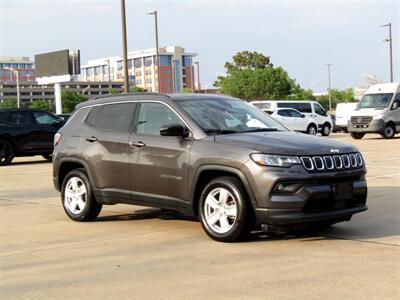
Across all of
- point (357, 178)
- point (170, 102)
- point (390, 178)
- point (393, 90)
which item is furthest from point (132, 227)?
point (393, 90)

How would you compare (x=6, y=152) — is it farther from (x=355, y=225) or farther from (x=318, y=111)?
(x=318, y=111)

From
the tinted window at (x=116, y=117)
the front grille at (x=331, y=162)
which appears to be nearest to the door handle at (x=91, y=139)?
the tinted window at (x=116, y=117)

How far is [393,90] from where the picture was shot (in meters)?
28.7

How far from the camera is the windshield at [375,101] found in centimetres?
2866

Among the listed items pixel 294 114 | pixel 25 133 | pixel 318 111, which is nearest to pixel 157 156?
pixel 25 133

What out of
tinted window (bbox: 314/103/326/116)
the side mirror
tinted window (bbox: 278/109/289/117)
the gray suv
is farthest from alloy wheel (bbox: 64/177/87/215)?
tinted window (bbox: 314/103/326/116)

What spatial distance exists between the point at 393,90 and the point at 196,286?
25503 millimetres

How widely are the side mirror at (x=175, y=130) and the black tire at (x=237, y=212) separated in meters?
0.66

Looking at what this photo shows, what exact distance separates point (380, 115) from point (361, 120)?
0.85 metres

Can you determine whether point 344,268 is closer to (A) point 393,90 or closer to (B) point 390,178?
(B) point 390,178

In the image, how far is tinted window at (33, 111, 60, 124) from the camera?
1967 centimetres

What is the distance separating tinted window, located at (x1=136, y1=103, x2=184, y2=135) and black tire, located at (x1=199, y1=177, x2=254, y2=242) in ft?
3.26

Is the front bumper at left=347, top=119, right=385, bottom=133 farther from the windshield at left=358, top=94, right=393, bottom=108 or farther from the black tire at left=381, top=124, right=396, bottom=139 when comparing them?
the windshield at left=358, top=94, right=393, bottom=108

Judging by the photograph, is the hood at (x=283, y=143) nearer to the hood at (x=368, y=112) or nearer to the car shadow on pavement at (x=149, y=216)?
the car shadow on pavement at (x=149, y=216)
